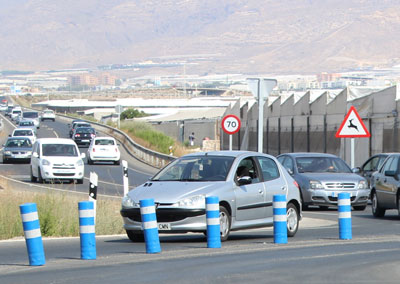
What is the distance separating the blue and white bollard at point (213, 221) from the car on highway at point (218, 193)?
66cm

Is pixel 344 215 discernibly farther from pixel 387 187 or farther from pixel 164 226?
pixel 387 187

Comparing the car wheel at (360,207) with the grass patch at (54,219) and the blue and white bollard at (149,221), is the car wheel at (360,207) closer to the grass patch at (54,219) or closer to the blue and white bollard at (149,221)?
the grass patch at (54,219)

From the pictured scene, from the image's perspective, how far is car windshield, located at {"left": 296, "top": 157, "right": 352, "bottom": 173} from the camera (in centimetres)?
2627

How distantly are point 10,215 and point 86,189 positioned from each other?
1577 centimetres

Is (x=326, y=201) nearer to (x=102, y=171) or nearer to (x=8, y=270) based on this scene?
(x=8, y=270)

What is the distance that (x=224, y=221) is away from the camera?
16.0m

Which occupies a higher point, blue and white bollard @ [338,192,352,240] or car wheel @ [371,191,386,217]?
blue and white bollard @ [338,192,352,240]

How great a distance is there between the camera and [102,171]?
149 ft

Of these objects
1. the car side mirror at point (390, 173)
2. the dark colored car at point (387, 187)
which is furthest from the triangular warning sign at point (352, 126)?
the car side mirror at point (390, 173)

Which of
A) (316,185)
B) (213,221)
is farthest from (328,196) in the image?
(213,221)

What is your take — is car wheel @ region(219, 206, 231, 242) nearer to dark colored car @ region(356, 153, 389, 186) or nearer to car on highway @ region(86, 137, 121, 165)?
dark colored car @ region(356, 153, 389, 186)

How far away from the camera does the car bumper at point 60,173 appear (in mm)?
35688

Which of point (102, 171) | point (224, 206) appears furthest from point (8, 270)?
point (102, 171)

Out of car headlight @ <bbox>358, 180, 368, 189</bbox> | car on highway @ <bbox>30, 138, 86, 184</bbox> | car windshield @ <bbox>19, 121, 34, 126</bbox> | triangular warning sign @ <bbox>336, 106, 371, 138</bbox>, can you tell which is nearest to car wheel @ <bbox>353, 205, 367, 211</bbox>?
car headlight @ <bbox>358, 180, 368, 189</bbox>
